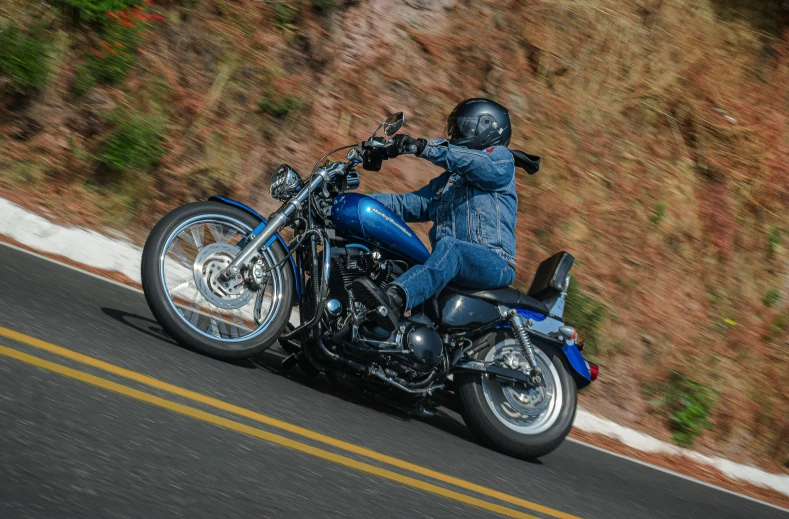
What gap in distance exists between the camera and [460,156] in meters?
5.53

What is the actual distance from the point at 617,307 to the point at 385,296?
5.18 meters

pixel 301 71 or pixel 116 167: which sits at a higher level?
pixel 301 71

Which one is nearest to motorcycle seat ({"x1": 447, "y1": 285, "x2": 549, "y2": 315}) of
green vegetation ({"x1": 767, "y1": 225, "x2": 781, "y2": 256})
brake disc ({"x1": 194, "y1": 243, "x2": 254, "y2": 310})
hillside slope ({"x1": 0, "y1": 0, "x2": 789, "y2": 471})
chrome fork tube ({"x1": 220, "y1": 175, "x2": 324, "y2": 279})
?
chrome fork tube ({"x1": 220, "y1": 175, "x2": 324, "y2": 279})

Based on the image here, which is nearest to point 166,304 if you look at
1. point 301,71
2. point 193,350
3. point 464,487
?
point 193,350

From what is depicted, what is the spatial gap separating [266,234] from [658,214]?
284 inches

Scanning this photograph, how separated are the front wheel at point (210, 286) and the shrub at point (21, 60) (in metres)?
4.45

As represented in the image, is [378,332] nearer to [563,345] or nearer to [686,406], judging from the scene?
[563,345]

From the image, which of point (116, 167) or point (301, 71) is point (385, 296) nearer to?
point (116, 167)

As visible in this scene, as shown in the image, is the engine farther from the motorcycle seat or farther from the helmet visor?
the helmet visor

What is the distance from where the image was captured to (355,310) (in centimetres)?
533

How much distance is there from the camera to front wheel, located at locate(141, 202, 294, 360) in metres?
4.99

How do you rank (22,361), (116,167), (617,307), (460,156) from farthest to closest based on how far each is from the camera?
(617,307) < (116,167) < (460,156) < (22,361)

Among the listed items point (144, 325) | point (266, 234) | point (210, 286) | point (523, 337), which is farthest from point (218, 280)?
point (523, 337)

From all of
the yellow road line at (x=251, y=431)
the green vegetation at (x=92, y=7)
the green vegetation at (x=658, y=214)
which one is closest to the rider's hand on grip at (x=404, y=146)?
the yellow road line at (x=251, y=431)
